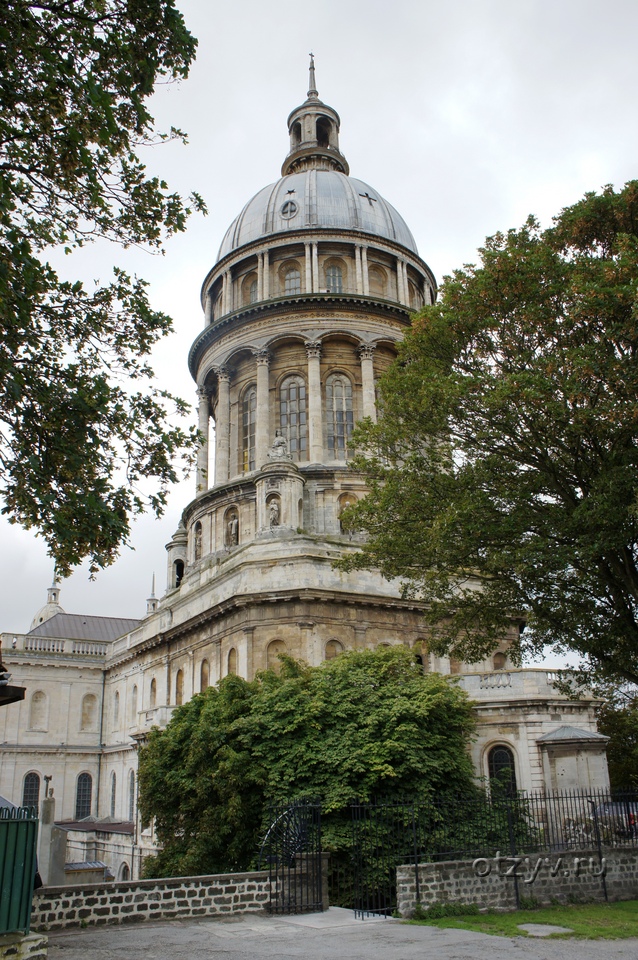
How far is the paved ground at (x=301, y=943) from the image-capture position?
10750 millimetres

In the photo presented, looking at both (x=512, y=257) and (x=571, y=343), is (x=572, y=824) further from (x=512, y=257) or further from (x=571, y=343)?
(x=512, y=257)

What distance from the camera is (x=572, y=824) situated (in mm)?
20078

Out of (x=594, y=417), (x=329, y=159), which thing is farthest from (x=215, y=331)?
(x=594, y=417)

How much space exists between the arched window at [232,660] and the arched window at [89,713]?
23550 mm

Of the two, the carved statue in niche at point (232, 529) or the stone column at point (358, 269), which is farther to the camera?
the stone column at point (358, 269)

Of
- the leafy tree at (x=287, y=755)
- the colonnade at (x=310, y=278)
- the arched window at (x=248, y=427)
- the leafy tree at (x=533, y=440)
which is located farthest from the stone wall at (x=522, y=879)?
the colonnade at (x=310, y=278)

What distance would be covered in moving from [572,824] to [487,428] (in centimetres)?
953

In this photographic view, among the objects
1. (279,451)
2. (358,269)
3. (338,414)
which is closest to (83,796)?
(279,451)

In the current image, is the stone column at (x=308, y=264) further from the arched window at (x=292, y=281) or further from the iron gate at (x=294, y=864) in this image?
the iron gate at (x=294, y=864)

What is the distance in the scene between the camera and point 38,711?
51.2 metres

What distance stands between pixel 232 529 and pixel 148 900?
28.6m

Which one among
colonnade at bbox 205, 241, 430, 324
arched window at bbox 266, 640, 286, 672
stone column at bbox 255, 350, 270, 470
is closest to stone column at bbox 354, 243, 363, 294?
colonnade at bbox 205, 241, 430, 324

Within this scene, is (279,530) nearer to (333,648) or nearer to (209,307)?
(333,648)

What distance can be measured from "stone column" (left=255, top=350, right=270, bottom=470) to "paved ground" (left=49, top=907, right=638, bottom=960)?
2907 centimetres
